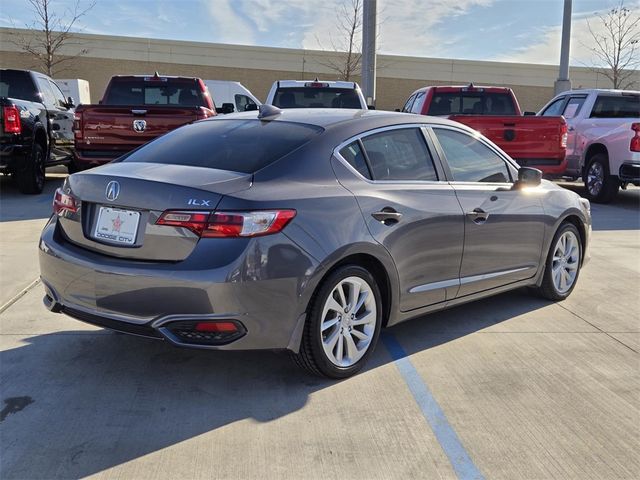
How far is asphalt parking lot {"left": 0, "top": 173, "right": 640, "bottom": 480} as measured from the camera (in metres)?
3.04

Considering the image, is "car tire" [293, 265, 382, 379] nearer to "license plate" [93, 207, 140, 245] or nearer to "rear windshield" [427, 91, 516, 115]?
"license plate" [93, 207, 140, 245]

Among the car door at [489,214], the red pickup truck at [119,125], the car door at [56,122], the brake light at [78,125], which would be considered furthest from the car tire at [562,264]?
the car door at [56,122]

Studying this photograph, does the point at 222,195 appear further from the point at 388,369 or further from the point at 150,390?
the point at 388,369

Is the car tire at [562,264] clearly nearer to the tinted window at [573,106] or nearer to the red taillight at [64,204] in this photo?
the red taillight at [64,204]

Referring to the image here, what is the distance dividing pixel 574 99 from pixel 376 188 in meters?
10.5

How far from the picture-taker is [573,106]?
13.0 metres

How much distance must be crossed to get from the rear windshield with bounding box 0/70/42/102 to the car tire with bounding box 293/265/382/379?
31.1ft

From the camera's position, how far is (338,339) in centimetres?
390

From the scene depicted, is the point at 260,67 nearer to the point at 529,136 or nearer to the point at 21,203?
the point at 21,203

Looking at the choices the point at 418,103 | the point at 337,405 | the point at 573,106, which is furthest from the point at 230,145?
the point at 573,106

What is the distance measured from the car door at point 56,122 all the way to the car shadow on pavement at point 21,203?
704 millimetres

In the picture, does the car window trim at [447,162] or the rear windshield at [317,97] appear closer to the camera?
the car window trim at [447,162]

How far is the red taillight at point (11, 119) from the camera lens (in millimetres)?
9695

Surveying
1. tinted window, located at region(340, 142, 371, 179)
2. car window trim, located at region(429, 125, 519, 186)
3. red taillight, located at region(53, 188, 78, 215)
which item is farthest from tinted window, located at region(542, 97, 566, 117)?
red taillight, located at region(53, 188, 78, 215)
